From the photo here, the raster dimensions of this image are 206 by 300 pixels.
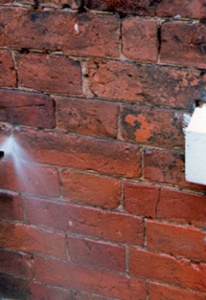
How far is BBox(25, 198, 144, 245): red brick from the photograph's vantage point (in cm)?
130

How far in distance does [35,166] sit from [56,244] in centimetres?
29

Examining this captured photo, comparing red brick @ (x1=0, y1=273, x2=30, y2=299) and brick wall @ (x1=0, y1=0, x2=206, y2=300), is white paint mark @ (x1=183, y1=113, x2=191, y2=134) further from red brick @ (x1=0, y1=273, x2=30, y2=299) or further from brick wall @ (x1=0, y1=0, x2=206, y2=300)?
red brick @ (x1=0, y1=273, x2=30, y2=299)

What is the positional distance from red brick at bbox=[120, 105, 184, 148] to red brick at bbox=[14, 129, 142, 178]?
1.6 inches

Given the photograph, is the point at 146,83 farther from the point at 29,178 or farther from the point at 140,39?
the point at 29,178

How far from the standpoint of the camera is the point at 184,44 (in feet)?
3.26

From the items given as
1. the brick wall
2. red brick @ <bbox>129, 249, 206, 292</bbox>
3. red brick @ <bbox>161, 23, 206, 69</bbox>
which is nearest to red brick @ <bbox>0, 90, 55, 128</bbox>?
the brick wall

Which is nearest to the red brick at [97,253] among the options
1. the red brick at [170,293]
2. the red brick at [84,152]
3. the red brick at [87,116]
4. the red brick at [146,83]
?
the red brick at [170,293]

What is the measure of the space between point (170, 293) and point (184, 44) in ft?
2.54

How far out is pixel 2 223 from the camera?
1.46 metres

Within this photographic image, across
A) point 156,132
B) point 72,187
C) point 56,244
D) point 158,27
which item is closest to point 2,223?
point 56,244

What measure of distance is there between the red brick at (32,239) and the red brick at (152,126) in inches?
17.9

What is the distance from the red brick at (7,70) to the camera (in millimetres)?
1167

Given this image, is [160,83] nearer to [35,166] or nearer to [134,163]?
[134,163]

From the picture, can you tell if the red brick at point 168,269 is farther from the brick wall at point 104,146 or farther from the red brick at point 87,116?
the red brick at point 87,116
